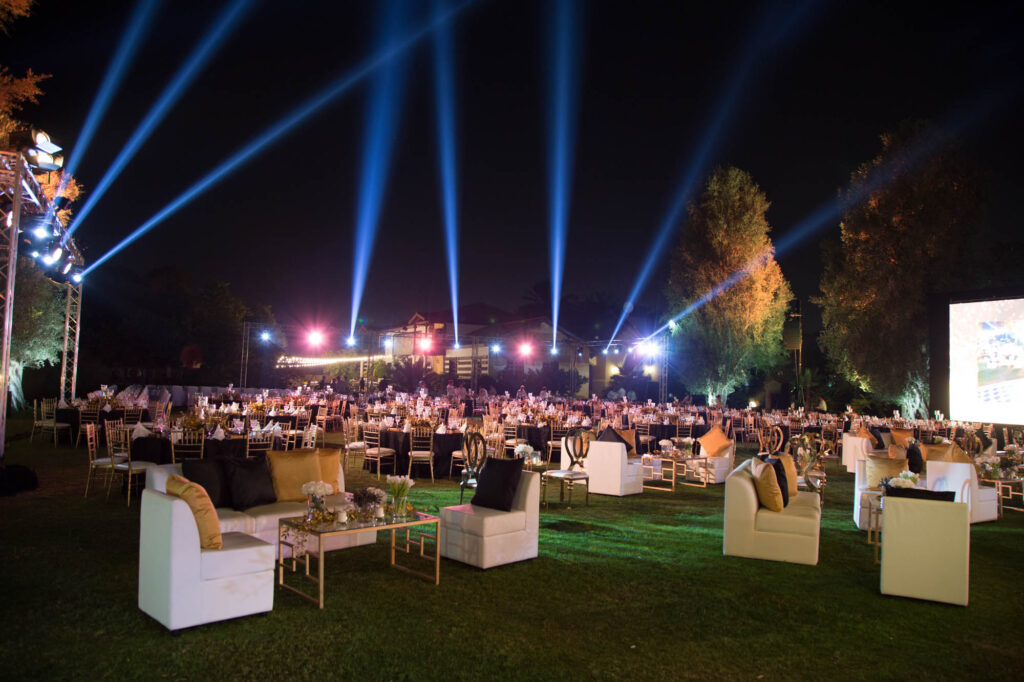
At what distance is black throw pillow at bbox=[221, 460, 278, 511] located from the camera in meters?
6.20

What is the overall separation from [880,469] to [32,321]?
70.3 ft

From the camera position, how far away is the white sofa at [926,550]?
5.39 m

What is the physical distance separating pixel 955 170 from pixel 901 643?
21336 millimetres

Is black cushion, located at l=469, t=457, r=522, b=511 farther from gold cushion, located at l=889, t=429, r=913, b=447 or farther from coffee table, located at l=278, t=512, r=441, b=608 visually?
gold cushion, located at l=889, t=429, r=913, b=447

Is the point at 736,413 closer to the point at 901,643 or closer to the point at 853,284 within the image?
the point at 853,284

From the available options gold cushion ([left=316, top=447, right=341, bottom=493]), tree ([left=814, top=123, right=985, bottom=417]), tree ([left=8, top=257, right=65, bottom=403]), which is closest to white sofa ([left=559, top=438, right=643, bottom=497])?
gold cushion ([left=316, top=447, right=341, bottom=493])

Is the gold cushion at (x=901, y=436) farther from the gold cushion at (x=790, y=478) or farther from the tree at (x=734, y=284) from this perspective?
the tree at (x=734, y=284)

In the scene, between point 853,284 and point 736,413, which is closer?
point 736,413

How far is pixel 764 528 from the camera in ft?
21.9

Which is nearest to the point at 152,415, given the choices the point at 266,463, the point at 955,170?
the point at 266,463

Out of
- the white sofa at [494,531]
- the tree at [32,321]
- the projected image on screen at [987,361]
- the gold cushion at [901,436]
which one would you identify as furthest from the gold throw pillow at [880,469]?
the tree at [32,321]

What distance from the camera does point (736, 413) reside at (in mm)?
19906

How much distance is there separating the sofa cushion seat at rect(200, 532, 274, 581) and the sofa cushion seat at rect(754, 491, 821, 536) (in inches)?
184

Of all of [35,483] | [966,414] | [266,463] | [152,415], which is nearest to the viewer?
[266,463]
